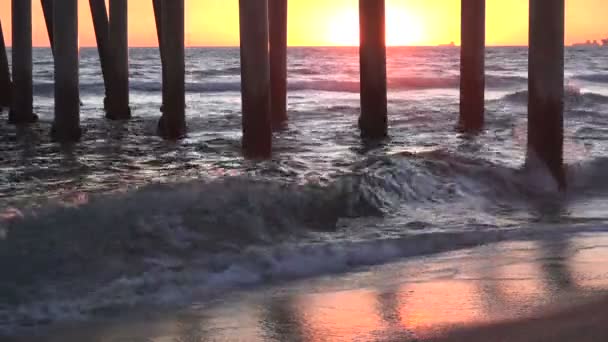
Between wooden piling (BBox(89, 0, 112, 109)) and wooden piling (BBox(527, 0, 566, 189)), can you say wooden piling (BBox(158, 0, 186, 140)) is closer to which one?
wooden piling (BBox(89, 0, 112, 109))

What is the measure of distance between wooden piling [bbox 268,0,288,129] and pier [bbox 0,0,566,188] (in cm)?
1

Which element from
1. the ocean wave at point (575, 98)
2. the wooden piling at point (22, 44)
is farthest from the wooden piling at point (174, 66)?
the ocean wave at point (575, 98)

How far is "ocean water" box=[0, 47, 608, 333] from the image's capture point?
4512 mm

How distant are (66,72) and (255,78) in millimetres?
2334

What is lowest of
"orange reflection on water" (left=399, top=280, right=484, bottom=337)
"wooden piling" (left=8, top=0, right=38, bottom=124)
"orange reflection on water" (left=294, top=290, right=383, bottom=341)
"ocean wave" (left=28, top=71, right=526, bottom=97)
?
"orange reflection on water" (left=294, top=290, right=383, bottom=341)

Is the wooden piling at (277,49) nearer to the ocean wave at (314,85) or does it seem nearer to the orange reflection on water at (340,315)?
the orange reflection on water at (340,315)

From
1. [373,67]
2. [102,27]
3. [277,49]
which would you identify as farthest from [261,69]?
[102,27]

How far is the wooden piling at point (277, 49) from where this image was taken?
34.1 feet

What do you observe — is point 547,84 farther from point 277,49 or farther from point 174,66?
point 277,49

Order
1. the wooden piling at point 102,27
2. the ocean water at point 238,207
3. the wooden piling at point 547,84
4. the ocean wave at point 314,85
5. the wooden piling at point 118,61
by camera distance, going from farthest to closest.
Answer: the ocean wave at point 314,85
the wooden piling at point 102,27
the wooden piling at point 118,61
the wooden piling at point 547,84
the ocean water at point 238,207

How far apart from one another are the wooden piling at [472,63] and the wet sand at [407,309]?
5.28 m

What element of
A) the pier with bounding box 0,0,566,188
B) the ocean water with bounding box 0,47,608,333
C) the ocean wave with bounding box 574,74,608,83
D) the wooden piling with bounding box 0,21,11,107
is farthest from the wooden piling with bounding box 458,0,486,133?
the ocean wave with bounding box 574,74,608,83

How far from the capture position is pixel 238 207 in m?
5.92

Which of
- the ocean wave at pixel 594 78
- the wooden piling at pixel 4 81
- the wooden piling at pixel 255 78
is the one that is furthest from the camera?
the ocean wave at pixel 594 78
